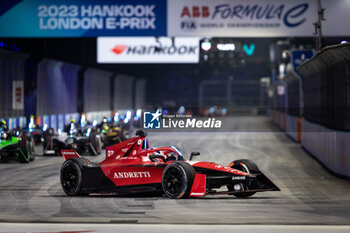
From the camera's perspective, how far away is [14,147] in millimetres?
21828

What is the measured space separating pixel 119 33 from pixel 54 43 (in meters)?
11.4

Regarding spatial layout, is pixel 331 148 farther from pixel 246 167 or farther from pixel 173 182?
pixel 173 182

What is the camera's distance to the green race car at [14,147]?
2166cm

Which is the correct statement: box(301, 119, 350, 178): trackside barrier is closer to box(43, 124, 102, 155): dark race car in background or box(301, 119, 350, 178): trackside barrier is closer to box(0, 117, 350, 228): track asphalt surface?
box(0, 117, 350, 228): track asphalt surface

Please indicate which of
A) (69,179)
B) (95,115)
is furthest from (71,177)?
(95,115)

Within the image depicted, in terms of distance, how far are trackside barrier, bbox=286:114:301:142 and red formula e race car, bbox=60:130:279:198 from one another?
19.2m

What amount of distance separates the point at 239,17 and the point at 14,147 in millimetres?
10711

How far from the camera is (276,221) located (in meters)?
10.0

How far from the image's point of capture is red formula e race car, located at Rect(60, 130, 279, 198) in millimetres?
11922

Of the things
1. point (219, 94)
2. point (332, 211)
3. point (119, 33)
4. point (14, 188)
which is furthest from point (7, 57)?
point (219, 94)

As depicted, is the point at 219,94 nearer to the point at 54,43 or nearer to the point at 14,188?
the point at 54,43

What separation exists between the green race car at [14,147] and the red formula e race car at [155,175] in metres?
8.54

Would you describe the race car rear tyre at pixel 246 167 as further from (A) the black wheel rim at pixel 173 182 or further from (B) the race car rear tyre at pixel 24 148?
(B) the race car rear tyre at pixel 24 148

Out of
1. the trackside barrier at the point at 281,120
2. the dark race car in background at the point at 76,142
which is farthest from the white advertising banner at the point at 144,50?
the dark race car in background at the point at 76,142
